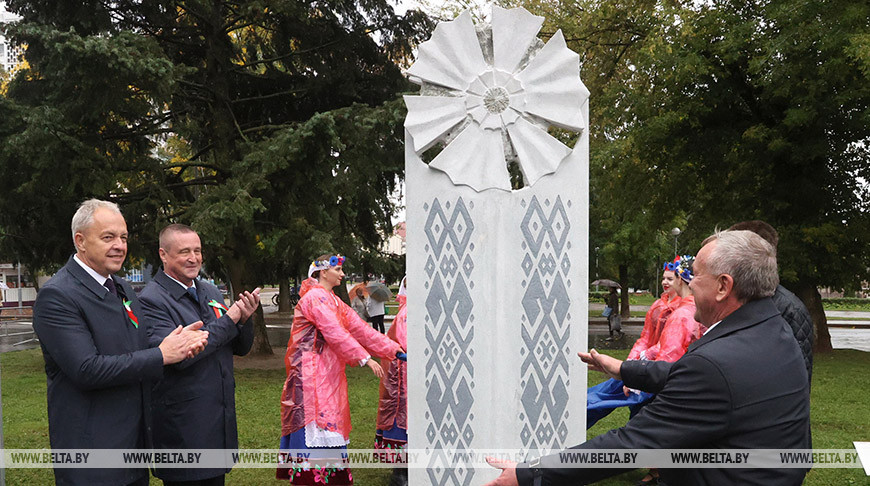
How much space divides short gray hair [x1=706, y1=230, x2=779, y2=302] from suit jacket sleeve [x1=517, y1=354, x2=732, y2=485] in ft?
0.96

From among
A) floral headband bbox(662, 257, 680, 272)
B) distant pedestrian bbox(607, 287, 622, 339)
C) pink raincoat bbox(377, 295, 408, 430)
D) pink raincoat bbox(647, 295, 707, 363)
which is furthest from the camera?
distant pedestrian bbox(607, 287, 622, 339)

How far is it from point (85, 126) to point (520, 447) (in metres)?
10.2

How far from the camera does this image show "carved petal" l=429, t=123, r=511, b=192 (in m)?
3.20

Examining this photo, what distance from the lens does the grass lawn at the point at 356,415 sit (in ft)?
19.8

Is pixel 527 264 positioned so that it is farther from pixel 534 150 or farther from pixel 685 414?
pixel 685 414

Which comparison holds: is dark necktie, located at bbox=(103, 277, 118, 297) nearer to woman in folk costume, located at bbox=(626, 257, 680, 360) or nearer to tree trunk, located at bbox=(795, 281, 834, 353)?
woman in folk costume, located at bbox=(626, 257, 680, 360)

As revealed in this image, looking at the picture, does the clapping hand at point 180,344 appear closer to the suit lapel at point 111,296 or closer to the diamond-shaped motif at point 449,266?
the suit lapel at point 111,296

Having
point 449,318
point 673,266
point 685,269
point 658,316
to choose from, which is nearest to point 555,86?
point 449,318

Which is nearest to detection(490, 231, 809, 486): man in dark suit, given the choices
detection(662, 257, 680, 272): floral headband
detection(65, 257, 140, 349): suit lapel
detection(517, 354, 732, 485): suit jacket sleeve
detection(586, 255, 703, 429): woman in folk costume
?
detection(517, 354, 732, 485): suit jacket sleeve

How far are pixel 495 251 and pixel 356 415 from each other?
6.28 metres

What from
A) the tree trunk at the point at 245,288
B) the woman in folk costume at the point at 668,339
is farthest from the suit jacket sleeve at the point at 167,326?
the tree trunk at the point at 245,288

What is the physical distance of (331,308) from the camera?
5.54m

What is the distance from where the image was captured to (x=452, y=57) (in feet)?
10.6

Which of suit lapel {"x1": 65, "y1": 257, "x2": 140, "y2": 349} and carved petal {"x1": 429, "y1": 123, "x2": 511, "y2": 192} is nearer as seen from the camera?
suit lapel {"x1": 65, "y1": 257, "x2": 140, "y2": 349}
